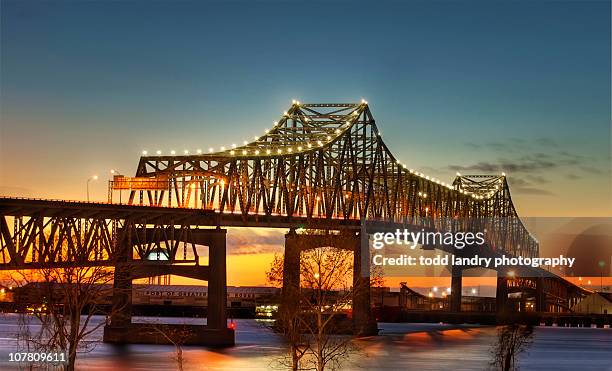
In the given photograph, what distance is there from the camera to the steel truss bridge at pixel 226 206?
8356cm

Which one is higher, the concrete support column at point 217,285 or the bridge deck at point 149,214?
the bridge deck at point 149,214

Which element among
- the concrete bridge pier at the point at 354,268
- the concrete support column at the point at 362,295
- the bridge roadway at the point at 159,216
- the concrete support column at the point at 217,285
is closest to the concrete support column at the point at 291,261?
the concrete bridge pier at the point at 354,268

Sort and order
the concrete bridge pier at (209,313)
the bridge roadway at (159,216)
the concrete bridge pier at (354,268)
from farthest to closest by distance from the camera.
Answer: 1. the concrete bridge pier at (209,313)
2. the concrete bridge pier at (354,268)
3. the bridge roadway at (159,216)

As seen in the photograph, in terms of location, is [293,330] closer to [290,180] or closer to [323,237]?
[323,237]

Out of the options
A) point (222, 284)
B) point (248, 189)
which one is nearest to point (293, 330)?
point (222, 284)

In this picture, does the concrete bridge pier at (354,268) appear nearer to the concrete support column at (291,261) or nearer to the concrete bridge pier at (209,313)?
the concrete support column at (291,261)

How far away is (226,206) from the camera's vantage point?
12694 centimetres

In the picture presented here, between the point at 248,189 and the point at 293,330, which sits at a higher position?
the point at 248,189

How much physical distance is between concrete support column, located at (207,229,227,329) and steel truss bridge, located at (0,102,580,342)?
0.35 ft

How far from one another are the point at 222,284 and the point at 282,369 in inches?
1228

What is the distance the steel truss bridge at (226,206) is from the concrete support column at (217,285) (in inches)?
4.2

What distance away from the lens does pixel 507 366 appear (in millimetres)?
76562

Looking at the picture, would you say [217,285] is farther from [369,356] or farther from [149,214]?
[369,356]

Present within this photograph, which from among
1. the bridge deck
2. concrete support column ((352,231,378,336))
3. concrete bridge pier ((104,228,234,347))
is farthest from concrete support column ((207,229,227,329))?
concrete support column ((352,231,378,336))
